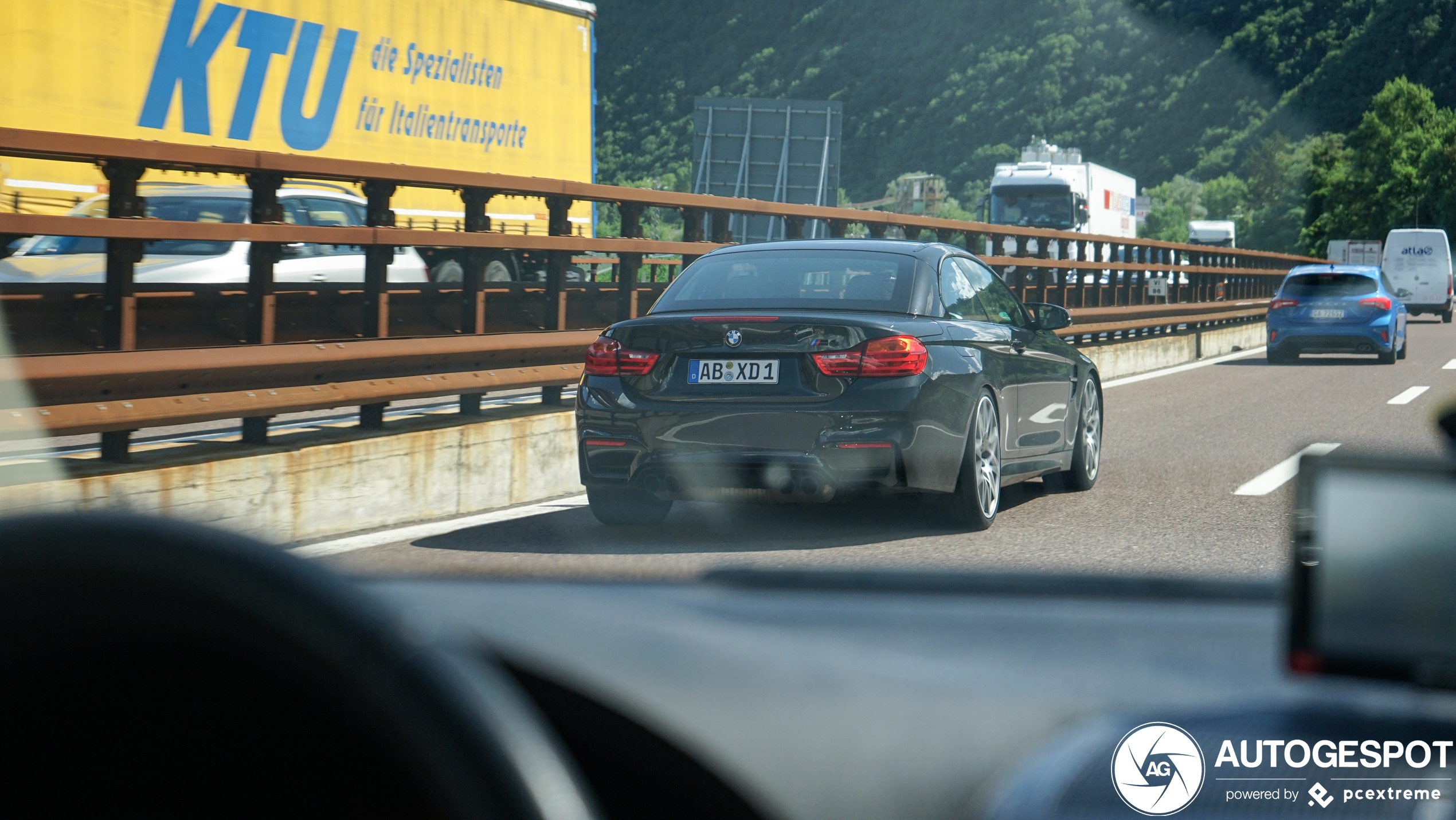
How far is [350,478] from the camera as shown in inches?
294

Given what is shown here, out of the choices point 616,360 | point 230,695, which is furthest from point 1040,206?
point 230,695

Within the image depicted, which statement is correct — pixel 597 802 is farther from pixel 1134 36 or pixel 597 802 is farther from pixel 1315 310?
pixel 1134 36

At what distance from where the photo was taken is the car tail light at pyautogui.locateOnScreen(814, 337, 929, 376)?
23.7 feet

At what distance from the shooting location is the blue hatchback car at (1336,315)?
73.4 feet

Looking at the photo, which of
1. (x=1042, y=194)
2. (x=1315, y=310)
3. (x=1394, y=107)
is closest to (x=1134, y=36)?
(x=1394, y=107)

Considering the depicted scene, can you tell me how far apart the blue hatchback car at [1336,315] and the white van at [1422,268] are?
2390 cm

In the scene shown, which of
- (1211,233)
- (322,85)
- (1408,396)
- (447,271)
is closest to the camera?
(447,271)

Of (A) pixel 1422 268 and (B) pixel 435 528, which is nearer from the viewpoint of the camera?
(B) pixel 435 528

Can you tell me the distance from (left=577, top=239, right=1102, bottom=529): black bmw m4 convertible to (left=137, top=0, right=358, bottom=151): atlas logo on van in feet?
26.9

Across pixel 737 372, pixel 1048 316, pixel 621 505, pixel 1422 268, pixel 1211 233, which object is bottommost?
pixel 621 505

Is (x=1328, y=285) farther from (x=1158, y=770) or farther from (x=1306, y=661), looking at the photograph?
(x=1306, y=661)

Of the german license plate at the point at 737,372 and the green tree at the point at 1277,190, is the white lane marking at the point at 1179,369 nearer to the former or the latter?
the german license plate at the point at 737,372

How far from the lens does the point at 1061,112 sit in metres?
170

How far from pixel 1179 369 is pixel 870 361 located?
16.2 metres
